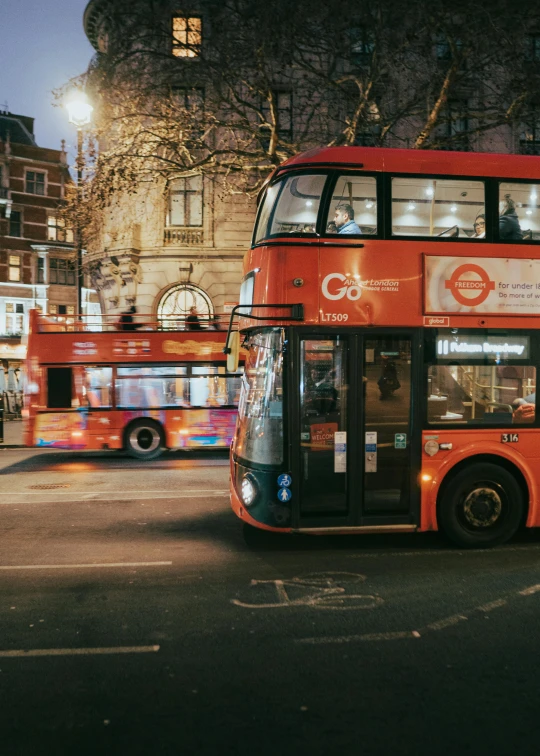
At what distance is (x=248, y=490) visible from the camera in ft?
22.4

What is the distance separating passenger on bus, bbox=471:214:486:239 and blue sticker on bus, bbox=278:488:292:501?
11.3 ft

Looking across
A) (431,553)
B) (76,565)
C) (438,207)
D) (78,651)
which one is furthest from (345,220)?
(78,651)

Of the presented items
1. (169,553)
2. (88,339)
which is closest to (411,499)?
(169,553)

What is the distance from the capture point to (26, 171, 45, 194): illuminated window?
47875mm

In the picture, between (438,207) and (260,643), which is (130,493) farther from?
(438,207)

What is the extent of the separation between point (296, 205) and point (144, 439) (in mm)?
9702

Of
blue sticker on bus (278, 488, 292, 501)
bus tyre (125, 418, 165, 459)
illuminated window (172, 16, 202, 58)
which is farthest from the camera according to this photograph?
illuminated window (172, 16, 202, 58)

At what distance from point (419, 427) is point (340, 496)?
1.16 metres

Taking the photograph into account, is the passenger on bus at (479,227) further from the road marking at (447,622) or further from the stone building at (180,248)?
the stone building at (180,248)

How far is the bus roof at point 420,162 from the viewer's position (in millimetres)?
6844

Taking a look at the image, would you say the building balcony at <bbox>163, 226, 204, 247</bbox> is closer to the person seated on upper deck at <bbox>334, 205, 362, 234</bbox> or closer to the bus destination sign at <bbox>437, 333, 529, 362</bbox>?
the person seated on upper deck at <bbox>334, 205, 362, 234</bbox>

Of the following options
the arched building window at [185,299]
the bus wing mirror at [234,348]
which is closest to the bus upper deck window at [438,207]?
the bus wing mirror at [234,348]

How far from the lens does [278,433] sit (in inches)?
264

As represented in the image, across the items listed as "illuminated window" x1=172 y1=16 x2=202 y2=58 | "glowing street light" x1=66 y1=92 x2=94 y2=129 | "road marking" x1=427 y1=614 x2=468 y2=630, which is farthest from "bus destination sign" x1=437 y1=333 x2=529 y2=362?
"illuminated window" x1=172 y1=16 x2=202 y2=58
